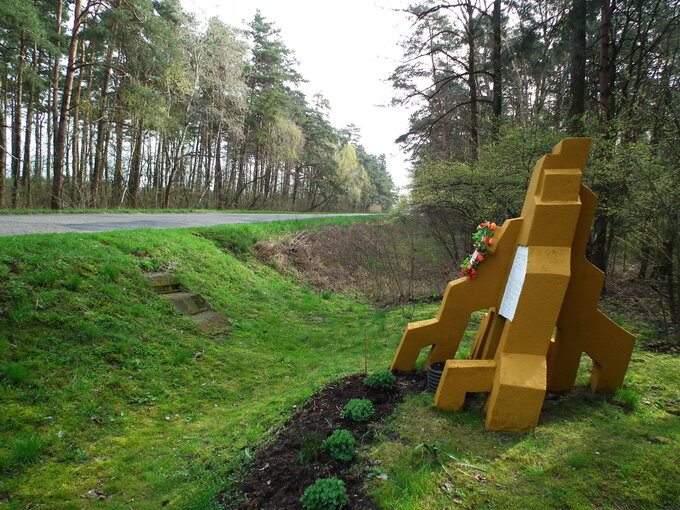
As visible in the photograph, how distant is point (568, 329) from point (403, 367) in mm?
1714

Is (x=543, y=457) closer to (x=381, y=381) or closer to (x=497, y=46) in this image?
(x=381, y=381)

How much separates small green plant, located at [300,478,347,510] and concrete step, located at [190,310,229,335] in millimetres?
4389

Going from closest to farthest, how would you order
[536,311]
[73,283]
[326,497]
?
[326,497] → [536,311] → [73,283]

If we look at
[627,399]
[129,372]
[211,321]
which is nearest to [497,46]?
[627,399]

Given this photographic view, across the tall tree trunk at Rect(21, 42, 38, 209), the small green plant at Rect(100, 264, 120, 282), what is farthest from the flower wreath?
the tall tree trunk at Rect(21, 42, 38, 209)

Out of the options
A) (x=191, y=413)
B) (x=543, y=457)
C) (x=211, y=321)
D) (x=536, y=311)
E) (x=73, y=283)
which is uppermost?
(x=536, y=311)

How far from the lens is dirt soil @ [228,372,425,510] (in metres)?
2.32

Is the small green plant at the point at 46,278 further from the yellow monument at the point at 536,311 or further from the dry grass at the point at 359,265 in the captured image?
the dry grass at the point at 359,265

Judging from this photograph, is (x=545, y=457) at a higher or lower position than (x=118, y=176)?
lower

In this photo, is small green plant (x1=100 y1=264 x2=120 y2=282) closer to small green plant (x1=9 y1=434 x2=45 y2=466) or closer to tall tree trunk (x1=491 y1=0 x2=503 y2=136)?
small green plant (x1=9 y1=434 x2=45 y2=466)

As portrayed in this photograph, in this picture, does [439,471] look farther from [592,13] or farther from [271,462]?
[592,13]

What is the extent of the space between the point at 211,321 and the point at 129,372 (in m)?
2.06

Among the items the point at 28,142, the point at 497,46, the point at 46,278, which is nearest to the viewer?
the point at 46,278

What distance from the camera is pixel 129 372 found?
14.3 ft
